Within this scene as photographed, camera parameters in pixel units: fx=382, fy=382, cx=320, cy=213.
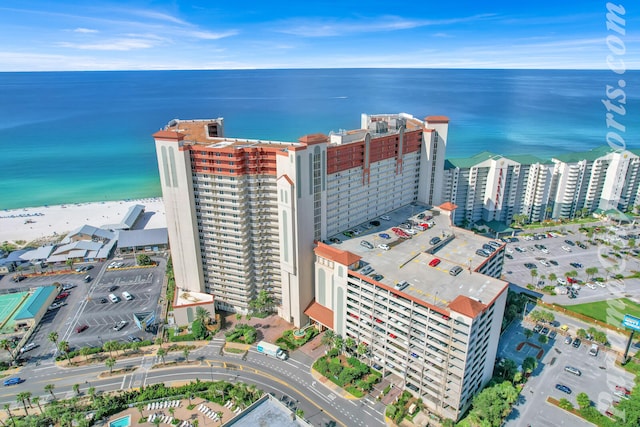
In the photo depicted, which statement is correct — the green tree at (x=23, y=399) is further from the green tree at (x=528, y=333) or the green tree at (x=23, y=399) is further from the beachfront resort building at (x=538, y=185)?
the beachfront resort building at (x=538, y=185)

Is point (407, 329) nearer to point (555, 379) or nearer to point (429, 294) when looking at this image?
Result: point (429, 294)

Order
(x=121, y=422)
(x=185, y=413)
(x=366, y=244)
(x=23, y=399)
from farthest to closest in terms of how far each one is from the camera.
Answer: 1. (x=366, y=244)
2. (x=185, y=413)
3. (x=23, y=399)
4. (x=121, y=422)

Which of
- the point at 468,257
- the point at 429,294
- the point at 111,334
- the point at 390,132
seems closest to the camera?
the point at 429,294

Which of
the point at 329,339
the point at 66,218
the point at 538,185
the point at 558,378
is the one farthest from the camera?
the point at 66,218

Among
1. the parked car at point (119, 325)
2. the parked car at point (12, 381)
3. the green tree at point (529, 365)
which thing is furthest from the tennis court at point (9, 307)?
the green tree at point (529, 365)

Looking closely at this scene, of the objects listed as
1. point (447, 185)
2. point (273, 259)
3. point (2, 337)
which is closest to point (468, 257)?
point (273, 259)

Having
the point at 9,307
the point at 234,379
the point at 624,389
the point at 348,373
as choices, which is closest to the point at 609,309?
the point at 624,389

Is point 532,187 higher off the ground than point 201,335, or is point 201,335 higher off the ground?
point 532,187

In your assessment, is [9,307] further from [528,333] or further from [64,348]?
[528,333]
